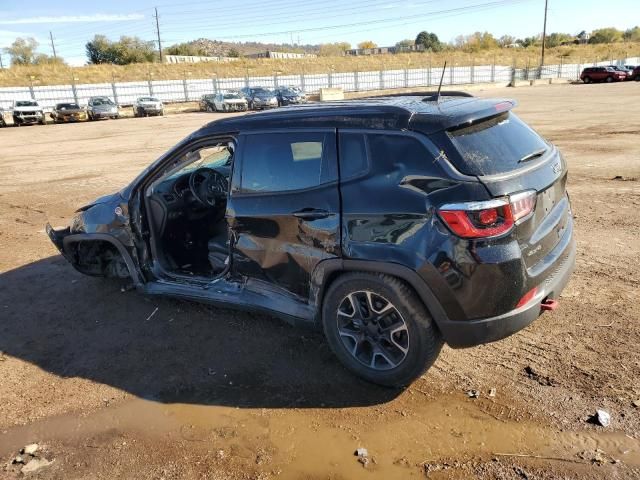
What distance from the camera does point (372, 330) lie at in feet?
11.2

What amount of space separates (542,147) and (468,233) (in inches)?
46.6

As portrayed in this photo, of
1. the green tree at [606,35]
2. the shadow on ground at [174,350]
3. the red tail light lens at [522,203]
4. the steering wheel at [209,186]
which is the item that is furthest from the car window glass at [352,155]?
the green tree at [606,35]

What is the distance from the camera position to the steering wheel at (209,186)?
5125mm

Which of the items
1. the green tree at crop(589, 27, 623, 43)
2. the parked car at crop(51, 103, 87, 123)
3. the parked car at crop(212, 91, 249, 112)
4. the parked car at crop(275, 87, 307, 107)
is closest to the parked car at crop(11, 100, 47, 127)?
the parked car at crop(51, 103, 87, 123)

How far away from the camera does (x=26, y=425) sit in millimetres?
3365

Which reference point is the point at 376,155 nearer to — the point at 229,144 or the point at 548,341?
the point at 229,144

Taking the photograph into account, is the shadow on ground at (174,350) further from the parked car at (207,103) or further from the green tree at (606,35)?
the green tree at (606,35)

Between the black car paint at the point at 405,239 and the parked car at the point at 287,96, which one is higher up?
the black car paint at the point at 405,239

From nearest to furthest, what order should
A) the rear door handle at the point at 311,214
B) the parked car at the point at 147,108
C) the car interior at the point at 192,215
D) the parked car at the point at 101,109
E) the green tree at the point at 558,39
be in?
the rear door handle at the point at 311,214 → the car interior at the point at 192,215 → the parked car at the point at 101,109 → the parked car at the point at 147,108 → the green tree at the point at 558,39

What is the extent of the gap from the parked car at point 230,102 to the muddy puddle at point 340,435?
34646 mm

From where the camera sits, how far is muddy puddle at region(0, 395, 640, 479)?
280cm

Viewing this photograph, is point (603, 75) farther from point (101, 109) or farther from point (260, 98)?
point (101, 109)

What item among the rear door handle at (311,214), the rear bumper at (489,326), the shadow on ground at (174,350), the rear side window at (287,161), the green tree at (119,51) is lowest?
the shadow on ground at (174,350)

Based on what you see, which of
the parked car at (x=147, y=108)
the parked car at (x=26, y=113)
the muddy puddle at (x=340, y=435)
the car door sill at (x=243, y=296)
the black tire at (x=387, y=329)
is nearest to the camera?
the muddy puddle at (x=340, y=435)
